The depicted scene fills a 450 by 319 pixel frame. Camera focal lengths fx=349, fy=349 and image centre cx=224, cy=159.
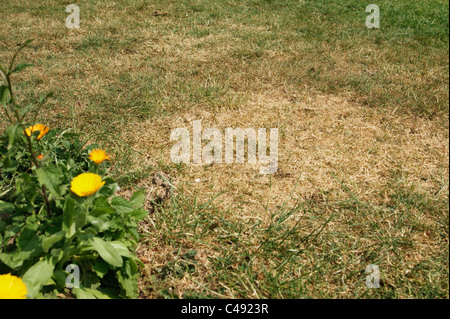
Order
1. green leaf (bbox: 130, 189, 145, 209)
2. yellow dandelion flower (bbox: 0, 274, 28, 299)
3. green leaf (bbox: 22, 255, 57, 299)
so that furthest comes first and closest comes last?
1. green leaf (bbox: 130, 189, 145, 209)
2. green leaf (bbox: 22, 255, 57, 299)
3. yellow dandelion flower (bbox: 0, 274, 28, 299)

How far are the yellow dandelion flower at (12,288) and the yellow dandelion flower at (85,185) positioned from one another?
→ 327 mm

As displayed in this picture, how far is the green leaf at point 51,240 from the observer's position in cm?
118

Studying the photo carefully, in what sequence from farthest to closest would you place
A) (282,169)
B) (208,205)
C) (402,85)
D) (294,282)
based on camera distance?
(402,85) → (282,169) → (208,205) → (294,282)

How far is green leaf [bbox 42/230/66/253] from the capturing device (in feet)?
3.88

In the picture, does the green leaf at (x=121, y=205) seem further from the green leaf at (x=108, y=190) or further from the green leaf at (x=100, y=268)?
the green leaf at (x=100, y=268)

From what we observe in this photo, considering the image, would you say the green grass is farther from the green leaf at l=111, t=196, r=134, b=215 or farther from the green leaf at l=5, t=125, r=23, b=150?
the green leaf at l=5, t=125, r=23, b=150

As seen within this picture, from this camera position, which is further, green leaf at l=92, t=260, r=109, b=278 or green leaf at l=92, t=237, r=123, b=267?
green leaf at l=92, t=260, r=109, b=278

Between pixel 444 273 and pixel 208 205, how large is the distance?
110 centimetres

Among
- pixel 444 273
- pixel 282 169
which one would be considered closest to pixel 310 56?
pixel 282 169

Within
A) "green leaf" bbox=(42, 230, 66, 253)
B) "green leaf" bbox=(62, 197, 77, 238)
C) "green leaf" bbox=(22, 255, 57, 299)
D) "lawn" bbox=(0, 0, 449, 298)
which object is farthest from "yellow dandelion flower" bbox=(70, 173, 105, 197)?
"lawn" bbox=(0, 0, 449, 298)

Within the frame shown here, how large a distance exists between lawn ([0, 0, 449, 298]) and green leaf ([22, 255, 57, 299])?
1.29 feet
